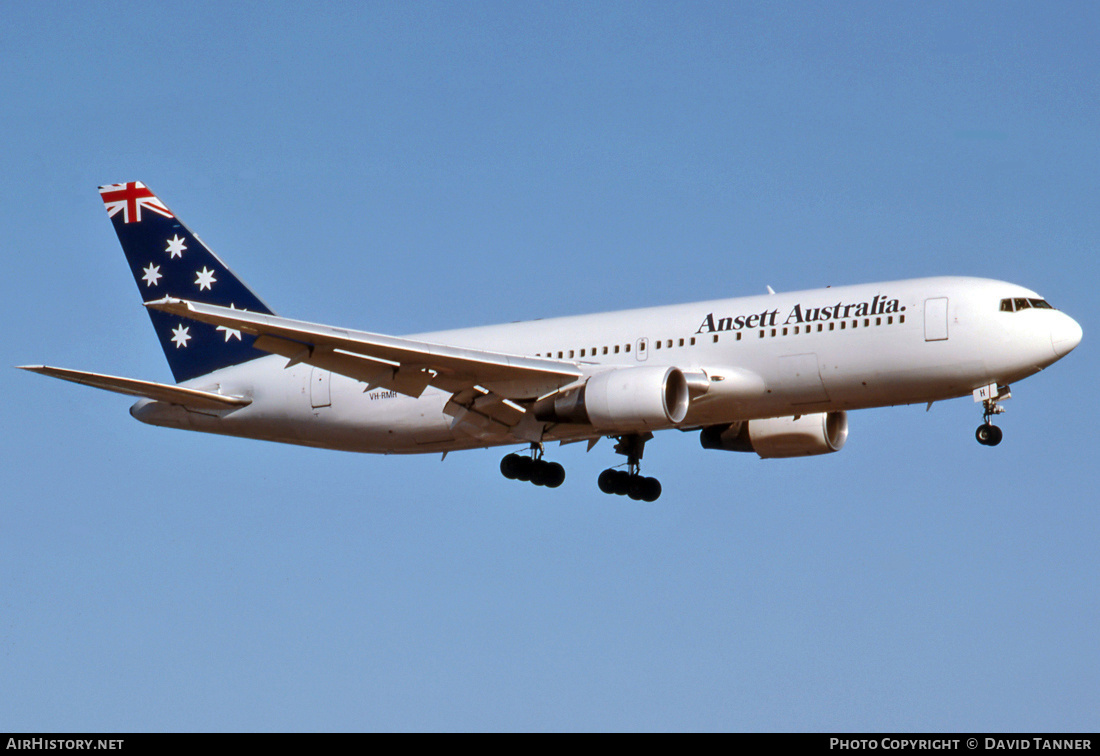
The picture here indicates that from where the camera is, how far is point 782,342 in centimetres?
3384

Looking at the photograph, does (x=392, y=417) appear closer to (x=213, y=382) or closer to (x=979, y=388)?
(x=213, y=382)

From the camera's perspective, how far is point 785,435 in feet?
128

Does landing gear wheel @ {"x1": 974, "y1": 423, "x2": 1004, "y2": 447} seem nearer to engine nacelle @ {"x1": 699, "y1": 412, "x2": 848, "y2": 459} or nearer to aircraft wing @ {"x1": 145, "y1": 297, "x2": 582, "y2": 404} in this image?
engine nacelle @ {"x1": 699, "y1": 412, "x2": 848, "y2": 459}

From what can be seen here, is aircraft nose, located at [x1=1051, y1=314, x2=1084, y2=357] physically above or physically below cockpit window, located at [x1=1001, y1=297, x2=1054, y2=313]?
below

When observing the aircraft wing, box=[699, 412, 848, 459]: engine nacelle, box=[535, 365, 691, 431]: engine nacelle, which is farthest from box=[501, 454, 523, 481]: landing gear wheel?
box=[699, 412, 848, 459]: engine nacelle

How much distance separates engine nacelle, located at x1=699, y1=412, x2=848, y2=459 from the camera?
38.7 metres

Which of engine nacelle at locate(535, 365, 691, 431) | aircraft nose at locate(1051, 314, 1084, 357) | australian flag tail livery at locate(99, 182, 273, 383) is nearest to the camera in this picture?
aircraft nose at locate(1051, 314, 1084, 357)

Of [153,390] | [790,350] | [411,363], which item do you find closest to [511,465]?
[411,363]

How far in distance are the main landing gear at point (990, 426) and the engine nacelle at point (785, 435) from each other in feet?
18.4

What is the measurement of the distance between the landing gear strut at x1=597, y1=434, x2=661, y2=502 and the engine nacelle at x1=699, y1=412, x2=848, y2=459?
6.32 feet

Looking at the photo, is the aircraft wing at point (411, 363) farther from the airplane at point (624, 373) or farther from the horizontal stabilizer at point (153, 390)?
the horizontal stabilizer at point (153, 390)

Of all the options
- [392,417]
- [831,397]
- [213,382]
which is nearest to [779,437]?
[831,397]

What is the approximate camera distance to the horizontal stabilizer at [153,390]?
33.9 meters

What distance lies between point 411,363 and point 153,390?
7.53m
